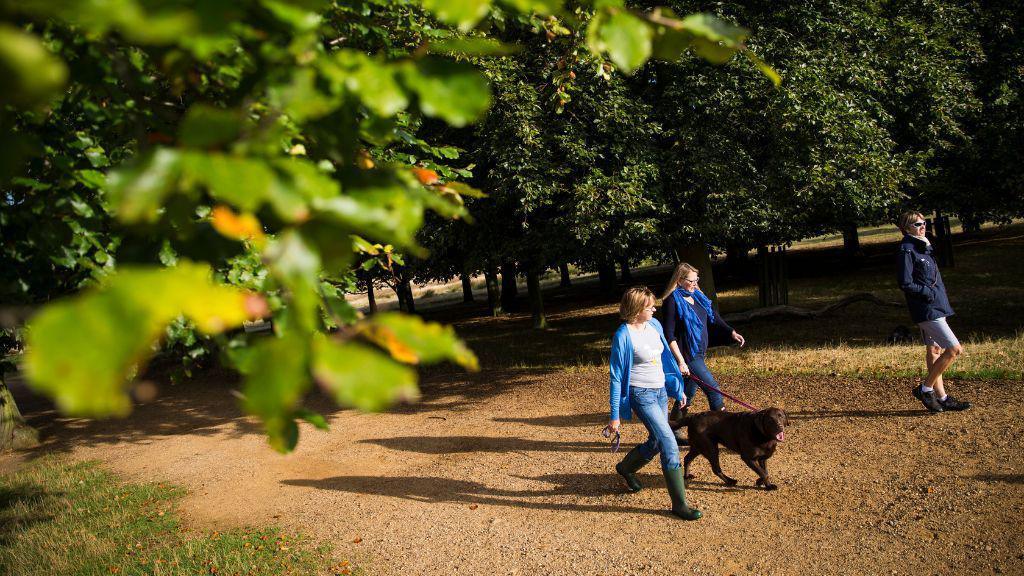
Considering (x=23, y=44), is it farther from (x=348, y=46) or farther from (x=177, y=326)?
(x=348, y=46)

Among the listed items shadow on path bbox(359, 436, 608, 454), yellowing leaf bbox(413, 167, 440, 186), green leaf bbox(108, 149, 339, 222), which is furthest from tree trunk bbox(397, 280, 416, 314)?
green leaf bbox(108, 149, 339, 222)

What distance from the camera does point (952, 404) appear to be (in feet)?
25.4

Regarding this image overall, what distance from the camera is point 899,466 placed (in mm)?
6477

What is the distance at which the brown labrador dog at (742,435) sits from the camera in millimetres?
5828

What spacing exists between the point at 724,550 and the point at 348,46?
196 inches

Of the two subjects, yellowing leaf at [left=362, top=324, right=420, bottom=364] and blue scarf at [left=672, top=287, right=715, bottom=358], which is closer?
yellowing leaf at [left=362, top=324, right=420, bottom=364]

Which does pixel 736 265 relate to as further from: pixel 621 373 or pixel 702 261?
pixel 621 373

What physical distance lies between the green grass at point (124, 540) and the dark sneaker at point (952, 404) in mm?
7062

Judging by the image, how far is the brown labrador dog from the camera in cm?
583

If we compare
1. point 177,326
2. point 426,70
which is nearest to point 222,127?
point 426,70

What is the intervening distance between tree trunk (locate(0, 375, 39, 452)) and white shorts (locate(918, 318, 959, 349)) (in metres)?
15.1

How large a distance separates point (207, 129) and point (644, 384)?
520 cm

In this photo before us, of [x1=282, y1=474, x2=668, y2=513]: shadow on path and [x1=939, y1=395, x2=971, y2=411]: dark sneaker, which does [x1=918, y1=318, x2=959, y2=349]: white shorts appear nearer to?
[x1=939, y1=395, x2=971, y2=411]: dark sneaker

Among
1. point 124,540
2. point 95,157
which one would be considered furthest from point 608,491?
point 95,157
